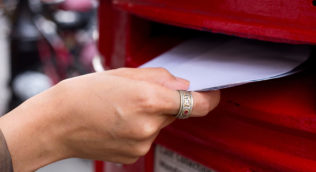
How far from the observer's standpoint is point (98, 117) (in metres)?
0.89

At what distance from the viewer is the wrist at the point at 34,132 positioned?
947mm

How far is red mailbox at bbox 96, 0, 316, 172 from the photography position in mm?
886

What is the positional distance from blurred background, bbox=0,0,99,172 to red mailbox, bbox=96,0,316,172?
1.91m

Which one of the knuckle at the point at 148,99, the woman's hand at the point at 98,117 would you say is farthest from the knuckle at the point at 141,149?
the knuckle at the point at 148,99

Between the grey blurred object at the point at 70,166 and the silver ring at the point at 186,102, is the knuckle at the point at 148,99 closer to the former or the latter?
the silver ring at the point at 186,102

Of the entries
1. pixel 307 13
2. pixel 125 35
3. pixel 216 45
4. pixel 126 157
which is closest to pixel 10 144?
pixel 126 157

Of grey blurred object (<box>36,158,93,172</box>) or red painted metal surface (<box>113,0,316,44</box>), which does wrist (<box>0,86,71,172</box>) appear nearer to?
red painted metal surface (<box>113,0,316,44</box>)

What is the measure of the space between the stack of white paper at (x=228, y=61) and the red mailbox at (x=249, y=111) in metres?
0.07

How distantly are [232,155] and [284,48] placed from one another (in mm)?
342

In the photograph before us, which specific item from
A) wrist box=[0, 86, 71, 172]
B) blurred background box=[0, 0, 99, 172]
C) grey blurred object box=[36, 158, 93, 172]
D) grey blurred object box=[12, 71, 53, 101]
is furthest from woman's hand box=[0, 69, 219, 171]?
grey blurred object box=[12, 71, 53, 101]

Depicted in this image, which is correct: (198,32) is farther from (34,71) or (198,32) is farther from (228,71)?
(34,71)

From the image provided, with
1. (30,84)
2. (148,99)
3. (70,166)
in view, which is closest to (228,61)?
(148,99)

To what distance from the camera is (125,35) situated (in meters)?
1.29

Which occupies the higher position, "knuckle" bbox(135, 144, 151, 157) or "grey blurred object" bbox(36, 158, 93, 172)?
"knuckle" bbox(135, 144, 151, 157)
